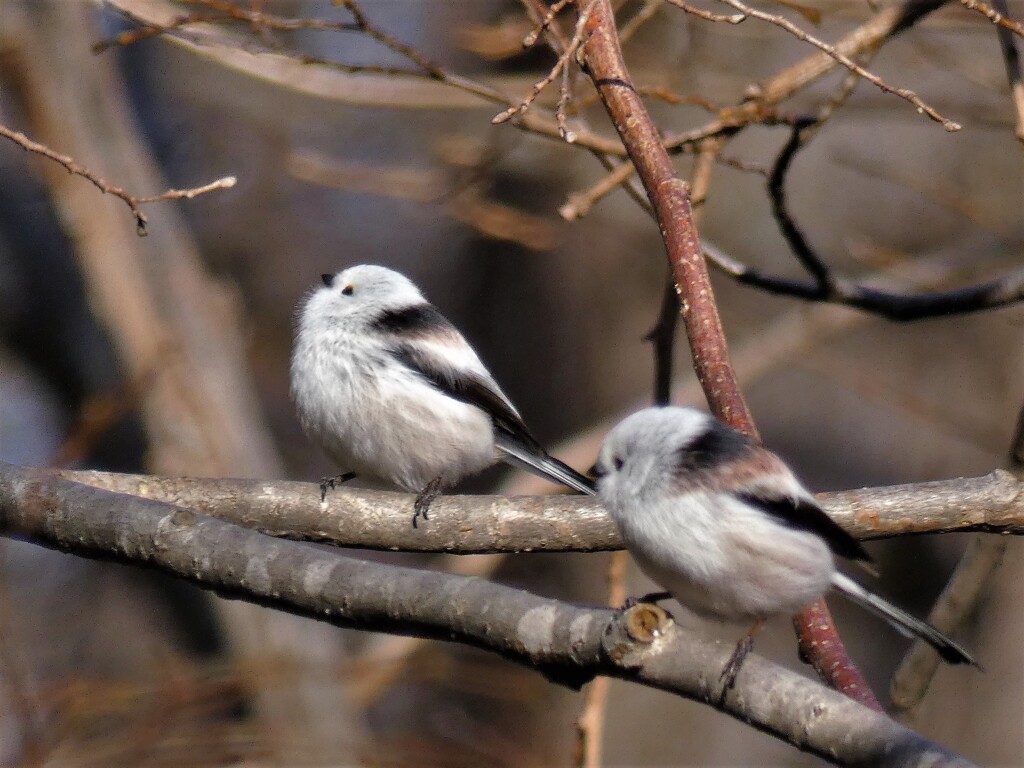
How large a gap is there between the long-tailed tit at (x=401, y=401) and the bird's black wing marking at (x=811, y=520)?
2.92ft

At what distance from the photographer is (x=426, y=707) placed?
7.37m

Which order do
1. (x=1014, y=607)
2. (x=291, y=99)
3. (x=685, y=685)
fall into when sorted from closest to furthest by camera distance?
(x=685, y=685), (x=1014, y=607), (x=291, y=99)

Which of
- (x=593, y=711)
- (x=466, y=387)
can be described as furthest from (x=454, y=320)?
(x=593, y=711)

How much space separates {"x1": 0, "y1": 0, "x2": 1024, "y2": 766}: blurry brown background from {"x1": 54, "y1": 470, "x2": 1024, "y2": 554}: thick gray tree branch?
1.00 metres

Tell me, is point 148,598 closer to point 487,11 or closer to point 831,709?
point 487,11

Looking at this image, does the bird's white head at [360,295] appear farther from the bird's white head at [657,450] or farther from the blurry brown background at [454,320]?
the bird's white head at [657,450]

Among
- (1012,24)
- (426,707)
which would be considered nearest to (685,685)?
(1012,24)

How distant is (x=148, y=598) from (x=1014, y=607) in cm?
550

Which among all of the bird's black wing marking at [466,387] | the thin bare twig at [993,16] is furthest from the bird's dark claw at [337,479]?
the thin bare twig at [993,16]

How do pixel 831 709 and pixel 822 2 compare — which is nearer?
pixel 831 709

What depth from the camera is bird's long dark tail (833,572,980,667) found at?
2055mm

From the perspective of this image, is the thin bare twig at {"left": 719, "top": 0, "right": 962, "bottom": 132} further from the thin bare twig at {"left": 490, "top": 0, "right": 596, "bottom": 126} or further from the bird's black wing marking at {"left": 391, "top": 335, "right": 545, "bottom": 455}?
the bird's black wing marking at {"left": 391, "top": 335, "right": 545, "bottom": 455}

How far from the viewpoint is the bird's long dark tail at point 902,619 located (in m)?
2.05

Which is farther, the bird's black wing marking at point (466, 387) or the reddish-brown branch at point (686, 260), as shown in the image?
the bird's black wing marking at point (466, 387)
